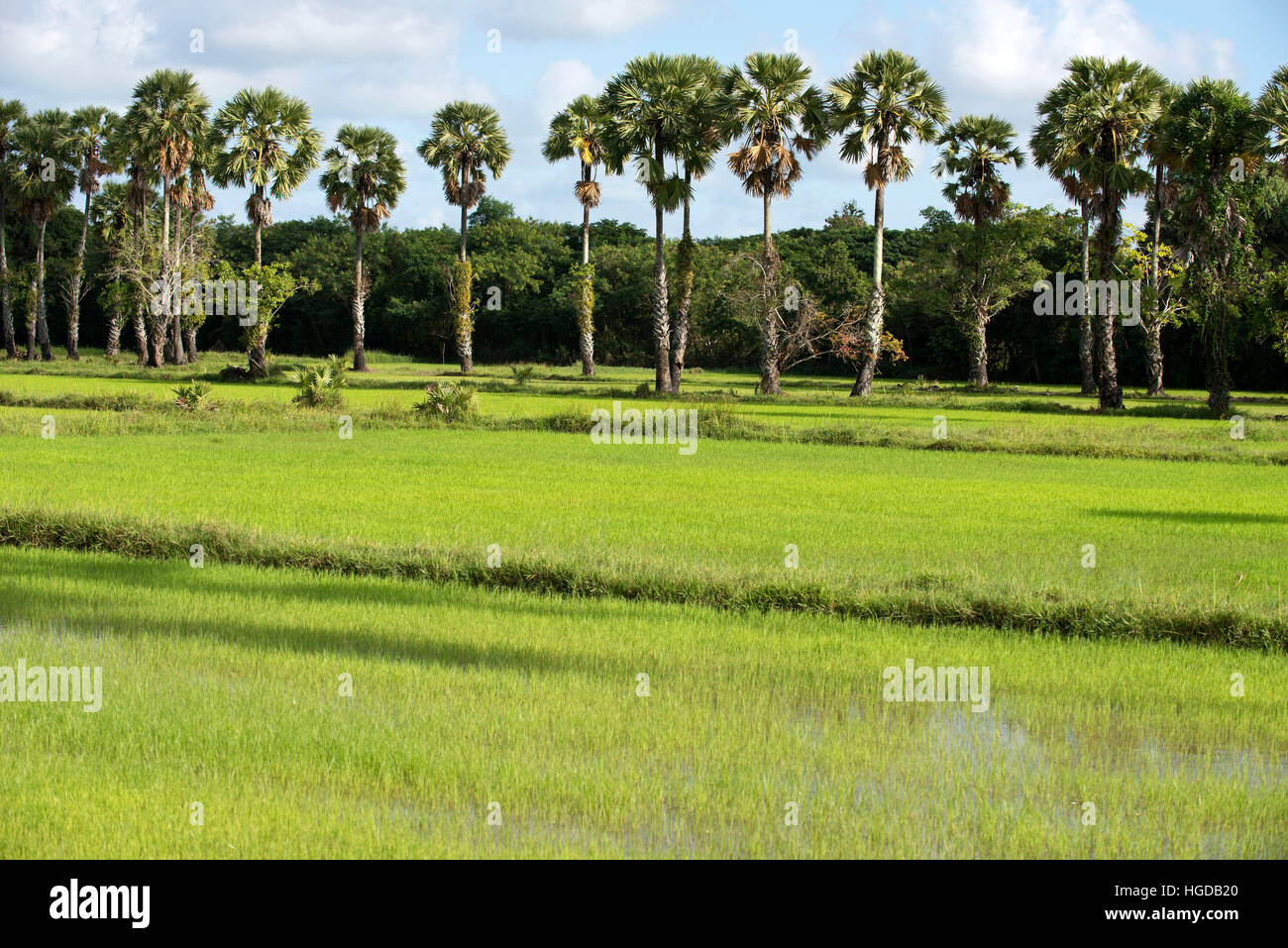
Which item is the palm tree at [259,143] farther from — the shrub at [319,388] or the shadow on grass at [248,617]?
the shadow on grass at [248,617]

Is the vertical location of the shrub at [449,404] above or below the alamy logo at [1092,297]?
below

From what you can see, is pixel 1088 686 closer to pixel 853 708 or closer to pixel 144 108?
pixel 853 708

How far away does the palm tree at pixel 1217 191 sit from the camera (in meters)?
35.4

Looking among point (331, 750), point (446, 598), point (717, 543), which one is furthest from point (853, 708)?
point (717, 543)

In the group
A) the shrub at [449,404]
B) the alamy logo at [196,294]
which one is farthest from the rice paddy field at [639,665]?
the alamy logo at [196,294]

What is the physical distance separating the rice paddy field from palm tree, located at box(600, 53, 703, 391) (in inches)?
1045

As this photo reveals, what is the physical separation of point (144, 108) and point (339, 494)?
4405 centimetres

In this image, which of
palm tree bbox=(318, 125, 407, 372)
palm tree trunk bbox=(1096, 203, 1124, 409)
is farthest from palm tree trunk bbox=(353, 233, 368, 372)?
palm tree trunk bbox=(1096, 203, 1124, 409)

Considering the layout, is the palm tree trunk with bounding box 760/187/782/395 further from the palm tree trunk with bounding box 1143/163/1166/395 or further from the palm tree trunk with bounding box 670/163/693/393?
the palm tree trunk with bounding box 1143/163/1166/395

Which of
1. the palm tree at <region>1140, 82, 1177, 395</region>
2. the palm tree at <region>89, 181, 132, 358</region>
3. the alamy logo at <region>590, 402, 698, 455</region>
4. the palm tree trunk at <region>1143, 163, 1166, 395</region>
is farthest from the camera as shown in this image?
the palm tree at <region>89, 181, 132, 358</region>

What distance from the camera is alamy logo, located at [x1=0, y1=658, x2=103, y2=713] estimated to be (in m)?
7.30

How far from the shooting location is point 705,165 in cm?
4600

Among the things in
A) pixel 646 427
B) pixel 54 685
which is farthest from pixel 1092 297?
pixel 54 685
